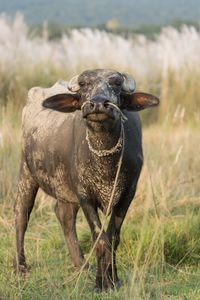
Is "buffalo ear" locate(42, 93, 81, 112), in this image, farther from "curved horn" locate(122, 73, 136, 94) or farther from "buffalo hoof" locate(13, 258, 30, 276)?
"buffalo hoof" locate(13, 258, 30, 276)

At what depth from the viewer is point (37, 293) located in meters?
6.25

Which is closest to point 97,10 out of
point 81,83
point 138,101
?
point 138,101

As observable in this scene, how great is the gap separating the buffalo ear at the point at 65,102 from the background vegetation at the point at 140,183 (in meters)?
0.91

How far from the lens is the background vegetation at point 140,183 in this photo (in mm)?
6551

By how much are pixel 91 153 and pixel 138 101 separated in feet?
1.67

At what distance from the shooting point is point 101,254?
22.7 ft

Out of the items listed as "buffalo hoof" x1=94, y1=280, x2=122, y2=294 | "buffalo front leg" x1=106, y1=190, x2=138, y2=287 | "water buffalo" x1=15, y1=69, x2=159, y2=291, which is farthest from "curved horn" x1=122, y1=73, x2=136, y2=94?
"buffalo hoof" x1=94, y1=280, x2=122, y2=294

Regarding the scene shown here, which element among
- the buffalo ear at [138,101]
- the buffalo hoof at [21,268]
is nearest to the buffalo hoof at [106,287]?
the buffalo hoof at [21,268]

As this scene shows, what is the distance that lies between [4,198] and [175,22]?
43.8 m

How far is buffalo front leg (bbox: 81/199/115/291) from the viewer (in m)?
6.92

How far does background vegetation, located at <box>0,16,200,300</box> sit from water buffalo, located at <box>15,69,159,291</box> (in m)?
0.23

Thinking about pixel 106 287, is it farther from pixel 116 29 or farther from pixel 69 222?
pixel 116 29

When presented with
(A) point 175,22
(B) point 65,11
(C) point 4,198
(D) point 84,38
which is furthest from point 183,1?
(C) point 4,198

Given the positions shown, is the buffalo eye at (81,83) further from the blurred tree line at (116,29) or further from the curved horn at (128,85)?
the blurred tree line at (116,29)
